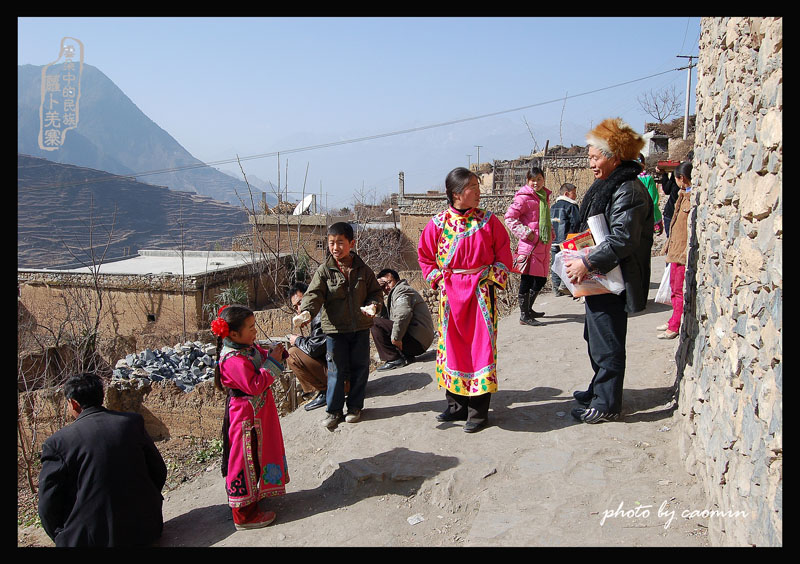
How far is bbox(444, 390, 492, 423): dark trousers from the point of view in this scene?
411 cm

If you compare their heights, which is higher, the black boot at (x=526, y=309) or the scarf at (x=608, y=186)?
the scarf at (x=608, y=186)

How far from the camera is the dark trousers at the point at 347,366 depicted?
4.58 m

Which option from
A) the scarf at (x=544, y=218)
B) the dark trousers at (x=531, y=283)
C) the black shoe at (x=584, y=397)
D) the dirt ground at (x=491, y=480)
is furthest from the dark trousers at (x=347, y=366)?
the scarf at (x=544, y=218)

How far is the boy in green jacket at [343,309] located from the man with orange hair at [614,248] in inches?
65.1

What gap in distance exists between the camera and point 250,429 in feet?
11.8

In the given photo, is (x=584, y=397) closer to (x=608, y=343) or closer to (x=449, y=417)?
(x=608, y=343)

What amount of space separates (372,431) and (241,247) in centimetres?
2169

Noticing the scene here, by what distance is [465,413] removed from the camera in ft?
14.4

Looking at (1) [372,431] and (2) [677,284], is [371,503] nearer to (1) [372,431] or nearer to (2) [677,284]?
(1) [372,431]

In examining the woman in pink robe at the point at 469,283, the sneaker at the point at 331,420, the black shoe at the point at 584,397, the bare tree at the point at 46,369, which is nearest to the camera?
the woman in pink robe at the point at 469,283

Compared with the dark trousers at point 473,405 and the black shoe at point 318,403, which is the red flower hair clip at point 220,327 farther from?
the black shoe at point 318,403

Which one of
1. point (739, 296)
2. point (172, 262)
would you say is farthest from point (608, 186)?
point (172, 262)

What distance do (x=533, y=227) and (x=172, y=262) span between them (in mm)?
18826

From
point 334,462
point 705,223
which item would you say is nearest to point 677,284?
point 705,223
